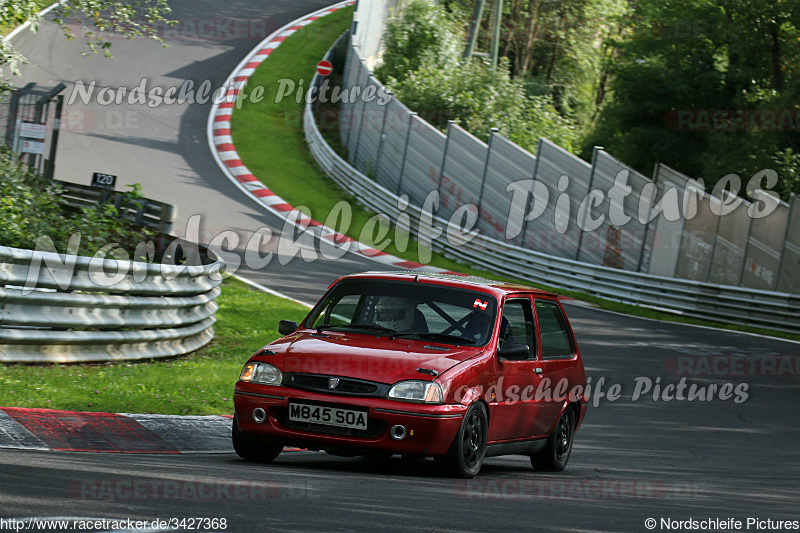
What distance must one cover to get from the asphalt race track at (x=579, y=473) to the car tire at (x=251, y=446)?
9cm

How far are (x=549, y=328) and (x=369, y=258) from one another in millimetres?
15925

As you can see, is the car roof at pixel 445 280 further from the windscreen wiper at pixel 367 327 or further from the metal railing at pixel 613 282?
A: the metal railing at pixel 613 282

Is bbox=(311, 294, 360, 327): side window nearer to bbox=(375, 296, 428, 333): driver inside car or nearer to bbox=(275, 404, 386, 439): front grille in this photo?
bbox=(375, 296, 428, 333): driver inside car

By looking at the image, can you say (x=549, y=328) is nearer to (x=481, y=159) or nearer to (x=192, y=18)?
(x=481, y=159)

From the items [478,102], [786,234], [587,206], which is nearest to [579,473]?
[786,234]

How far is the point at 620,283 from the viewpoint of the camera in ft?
79.4

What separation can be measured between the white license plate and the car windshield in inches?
38.6

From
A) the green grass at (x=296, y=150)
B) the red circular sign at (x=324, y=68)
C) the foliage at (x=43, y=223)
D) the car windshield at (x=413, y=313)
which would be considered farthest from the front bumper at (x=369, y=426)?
the red circular sign at (x=324, y=68)

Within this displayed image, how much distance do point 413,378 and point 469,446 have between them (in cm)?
75

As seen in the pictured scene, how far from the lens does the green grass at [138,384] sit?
8.70 meters

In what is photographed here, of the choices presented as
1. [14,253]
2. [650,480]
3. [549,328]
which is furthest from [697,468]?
[14,253]

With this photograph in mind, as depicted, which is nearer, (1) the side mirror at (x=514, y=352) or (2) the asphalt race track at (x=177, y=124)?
(1) the side mirror at (x=514, y=352)

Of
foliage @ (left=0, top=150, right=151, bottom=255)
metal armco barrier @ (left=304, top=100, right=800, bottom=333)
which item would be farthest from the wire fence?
foliage @ (left=0, top=150, right=151, bottom=255)

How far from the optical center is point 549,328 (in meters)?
9.20
